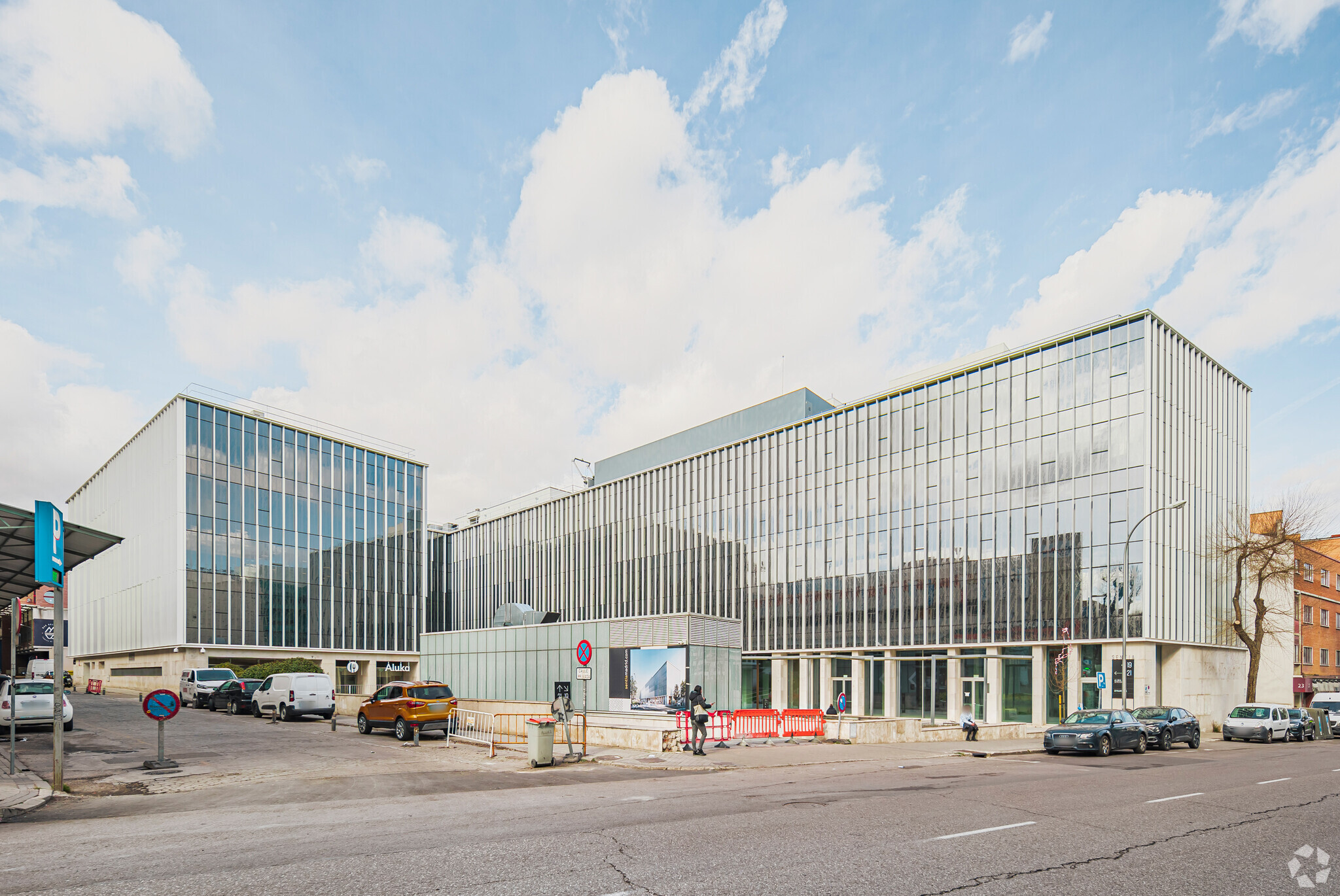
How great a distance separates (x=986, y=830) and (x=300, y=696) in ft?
92.5

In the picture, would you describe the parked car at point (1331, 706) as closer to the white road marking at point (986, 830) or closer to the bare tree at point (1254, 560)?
the bare tree at point (1254, 560)

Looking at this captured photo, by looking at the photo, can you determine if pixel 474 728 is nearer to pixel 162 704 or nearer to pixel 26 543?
pixel 162 704

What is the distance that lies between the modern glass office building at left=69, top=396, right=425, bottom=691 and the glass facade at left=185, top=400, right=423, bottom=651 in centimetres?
8

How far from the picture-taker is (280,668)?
163 feet

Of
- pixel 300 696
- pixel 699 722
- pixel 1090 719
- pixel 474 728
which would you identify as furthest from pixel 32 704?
pixel 1090 719

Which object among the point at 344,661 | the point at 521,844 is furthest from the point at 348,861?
the point at 344,661

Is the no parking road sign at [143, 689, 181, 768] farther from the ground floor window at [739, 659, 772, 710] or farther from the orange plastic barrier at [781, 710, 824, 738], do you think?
the ground floor window at [739, 659, 772, 710]

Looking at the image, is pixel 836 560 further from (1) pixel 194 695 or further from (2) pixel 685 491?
(1) pixel 194 695

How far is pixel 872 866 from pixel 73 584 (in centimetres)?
9214

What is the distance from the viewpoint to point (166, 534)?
185ft

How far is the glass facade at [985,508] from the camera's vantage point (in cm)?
4106

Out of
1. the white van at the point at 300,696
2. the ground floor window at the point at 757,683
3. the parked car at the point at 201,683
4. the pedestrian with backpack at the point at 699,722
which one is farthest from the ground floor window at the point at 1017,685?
the parked car at the point at 201,683

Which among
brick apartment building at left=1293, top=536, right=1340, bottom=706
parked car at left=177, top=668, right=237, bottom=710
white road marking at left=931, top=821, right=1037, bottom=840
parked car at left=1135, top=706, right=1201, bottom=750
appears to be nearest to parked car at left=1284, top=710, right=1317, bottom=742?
parked car at left=1135, top=706, right=1201, bottom=750

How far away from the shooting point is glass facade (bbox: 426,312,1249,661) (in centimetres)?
4106
